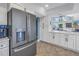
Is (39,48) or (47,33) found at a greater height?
(47,33)

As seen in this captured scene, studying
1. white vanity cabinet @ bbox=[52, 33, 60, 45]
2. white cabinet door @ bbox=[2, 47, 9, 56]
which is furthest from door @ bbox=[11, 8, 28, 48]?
white vanity cabinet @ bbox=[52, 33, 60, 45]

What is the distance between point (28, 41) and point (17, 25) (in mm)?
331

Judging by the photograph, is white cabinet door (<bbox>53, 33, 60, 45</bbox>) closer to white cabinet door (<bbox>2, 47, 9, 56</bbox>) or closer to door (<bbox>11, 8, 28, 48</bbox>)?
door (<bbox>11, 8, 28, 48</bbox>)

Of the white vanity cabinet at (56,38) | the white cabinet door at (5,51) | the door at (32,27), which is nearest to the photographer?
the white cabinet door at (5,51)

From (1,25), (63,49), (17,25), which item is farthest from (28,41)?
(63,49)

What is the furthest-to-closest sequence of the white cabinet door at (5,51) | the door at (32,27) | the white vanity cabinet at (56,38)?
the white vanity cabinet at (56,38) → the door at (32,27) → the white cabinet door at (5,51)

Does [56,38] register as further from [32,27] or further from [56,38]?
[32,27]

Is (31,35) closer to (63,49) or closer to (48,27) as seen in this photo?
(48,27)

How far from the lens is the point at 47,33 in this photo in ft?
5.10

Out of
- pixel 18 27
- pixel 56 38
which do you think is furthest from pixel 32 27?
pixel 56 38

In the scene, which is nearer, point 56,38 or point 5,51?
point 5,51

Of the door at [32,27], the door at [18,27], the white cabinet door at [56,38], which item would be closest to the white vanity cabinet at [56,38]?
the white cabinet door at [56,38]

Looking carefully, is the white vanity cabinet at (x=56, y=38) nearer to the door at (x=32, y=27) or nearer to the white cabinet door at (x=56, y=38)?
the white cabinet door at (x=56, y=38)

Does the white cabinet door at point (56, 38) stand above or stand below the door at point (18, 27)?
below
